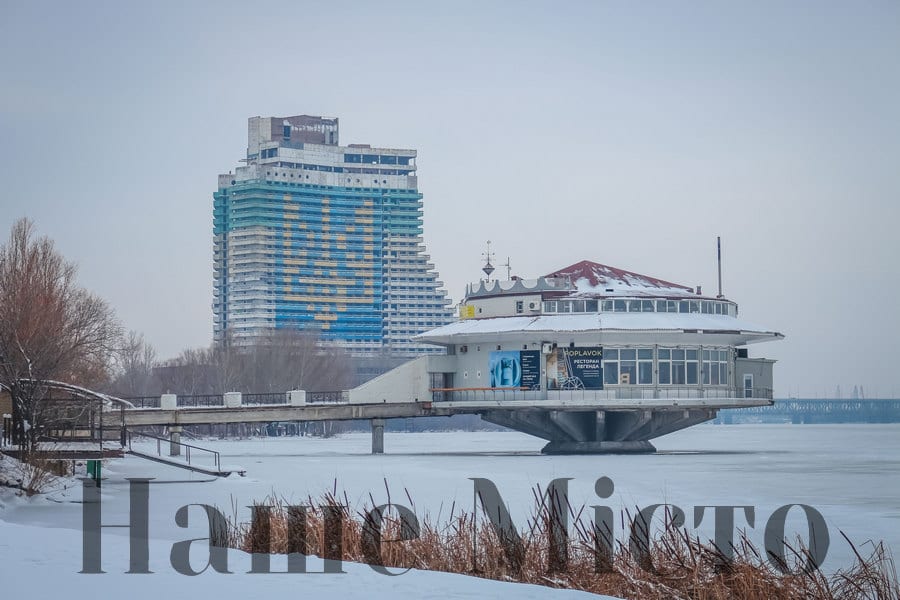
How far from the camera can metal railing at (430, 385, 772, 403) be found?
6881cm

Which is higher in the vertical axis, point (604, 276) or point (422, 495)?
point (604, 276)

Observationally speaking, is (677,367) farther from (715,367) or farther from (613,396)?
(613,396)

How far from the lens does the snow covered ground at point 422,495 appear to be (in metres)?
16.3

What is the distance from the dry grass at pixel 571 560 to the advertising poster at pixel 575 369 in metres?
47.8

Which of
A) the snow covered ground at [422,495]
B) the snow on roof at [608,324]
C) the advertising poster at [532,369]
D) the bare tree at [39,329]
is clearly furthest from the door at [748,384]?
the bare tree at [39,329]

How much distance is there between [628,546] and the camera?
19.5 meters

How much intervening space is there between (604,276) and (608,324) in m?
6.22

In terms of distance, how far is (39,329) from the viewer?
55469 mm

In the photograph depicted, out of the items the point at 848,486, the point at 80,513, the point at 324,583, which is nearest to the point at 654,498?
the point at 848,486

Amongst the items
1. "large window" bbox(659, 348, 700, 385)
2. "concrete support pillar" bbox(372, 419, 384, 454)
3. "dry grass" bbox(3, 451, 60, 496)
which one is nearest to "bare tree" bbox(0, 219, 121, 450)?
"dry grass" bbox(3, 451, 60, 496)

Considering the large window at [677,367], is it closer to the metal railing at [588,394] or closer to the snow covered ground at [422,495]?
the metal railing at [588,394]

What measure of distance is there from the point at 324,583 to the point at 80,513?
1679 cm

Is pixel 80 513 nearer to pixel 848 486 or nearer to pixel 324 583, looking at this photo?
pixel 324 583

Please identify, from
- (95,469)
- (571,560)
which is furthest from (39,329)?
(571,560)
